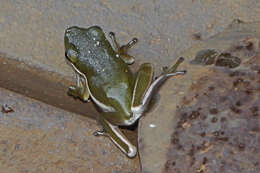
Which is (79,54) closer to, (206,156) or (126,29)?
(126,29)

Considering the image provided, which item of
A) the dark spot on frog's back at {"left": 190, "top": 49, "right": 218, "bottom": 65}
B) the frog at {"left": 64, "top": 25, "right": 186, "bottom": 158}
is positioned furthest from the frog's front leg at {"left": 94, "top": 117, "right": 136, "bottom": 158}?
the dark spot on frog's back at {"left": 190, "top": 49, "right": 218, "bottom": 65}

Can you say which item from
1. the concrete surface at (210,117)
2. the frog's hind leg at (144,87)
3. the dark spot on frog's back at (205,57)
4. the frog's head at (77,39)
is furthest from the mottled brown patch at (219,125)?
the frog's head at (77,39)

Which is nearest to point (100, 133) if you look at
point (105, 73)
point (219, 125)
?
point (105, 73)

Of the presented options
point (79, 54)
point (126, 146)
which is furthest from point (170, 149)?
point (79, 54)

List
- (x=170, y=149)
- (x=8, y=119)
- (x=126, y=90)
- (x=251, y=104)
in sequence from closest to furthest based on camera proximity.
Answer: (x=251, y=104) → (x=170, y=149) → (x=126, y=90) → (x=8, y=119)

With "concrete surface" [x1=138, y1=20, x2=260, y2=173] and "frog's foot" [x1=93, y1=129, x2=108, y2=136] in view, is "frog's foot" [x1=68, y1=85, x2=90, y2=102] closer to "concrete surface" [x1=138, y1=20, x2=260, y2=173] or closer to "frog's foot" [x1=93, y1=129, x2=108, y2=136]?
"frog's foot" [x1=93, y1=129, x2=108, y2=136]
